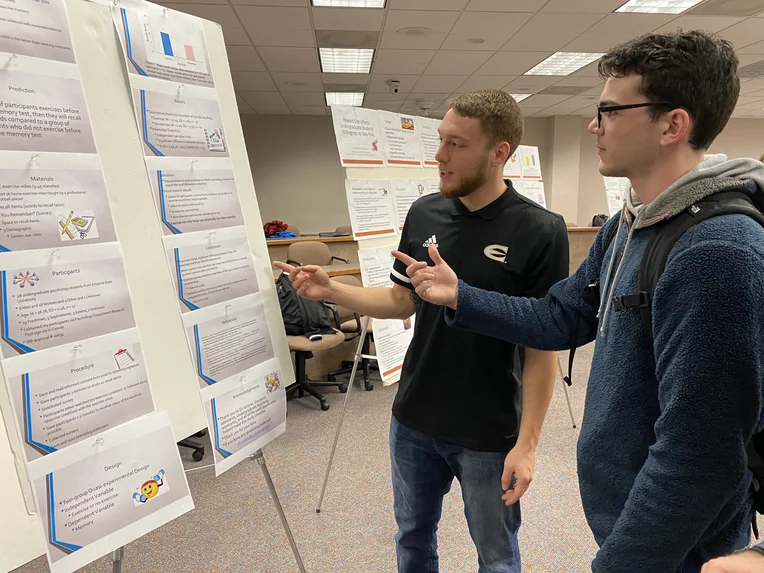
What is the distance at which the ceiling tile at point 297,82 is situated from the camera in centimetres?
599

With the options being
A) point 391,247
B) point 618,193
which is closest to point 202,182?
point 391,247

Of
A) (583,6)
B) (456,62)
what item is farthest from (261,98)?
(583,6)

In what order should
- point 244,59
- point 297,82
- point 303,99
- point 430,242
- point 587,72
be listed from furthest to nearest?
point 303,99 → point 297,82 → point 587,72 → point 244,59 → point 430,242

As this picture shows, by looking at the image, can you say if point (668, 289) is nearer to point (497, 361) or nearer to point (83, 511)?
point (497, 361)

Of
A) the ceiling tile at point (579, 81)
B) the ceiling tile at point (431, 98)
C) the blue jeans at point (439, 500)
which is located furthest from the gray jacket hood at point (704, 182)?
the ceiling tile at point (431, 98)

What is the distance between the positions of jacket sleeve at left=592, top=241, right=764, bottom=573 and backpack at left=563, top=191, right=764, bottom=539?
30 millimetres

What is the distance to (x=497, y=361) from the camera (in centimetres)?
116

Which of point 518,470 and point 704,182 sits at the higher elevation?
point 704,182

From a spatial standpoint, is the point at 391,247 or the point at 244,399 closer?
the point at 244,399

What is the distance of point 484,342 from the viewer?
3.78ft

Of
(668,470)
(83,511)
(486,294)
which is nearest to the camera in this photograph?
(668,470)

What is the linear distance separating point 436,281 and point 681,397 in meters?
0.51

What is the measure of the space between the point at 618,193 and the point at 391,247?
11.9 feet

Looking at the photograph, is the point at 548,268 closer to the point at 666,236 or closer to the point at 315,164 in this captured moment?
the point at 666,236
